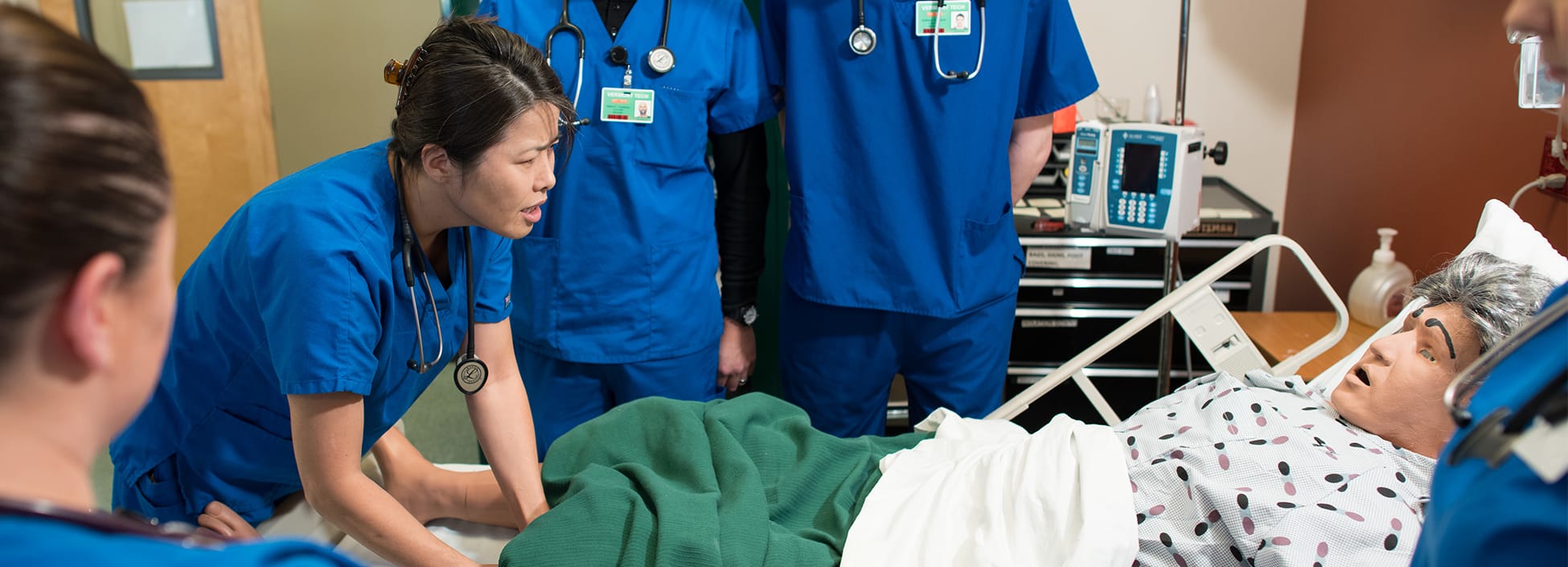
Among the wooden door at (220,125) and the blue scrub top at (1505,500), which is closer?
the blue scrub top at (1505,500)

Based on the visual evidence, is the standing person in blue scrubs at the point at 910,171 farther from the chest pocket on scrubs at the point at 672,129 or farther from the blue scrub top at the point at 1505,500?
the blue scrub top at the point at 1505,500

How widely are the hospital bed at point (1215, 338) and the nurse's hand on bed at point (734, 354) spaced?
560 millimetres

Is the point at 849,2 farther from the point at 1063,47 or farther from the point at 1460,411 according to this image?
the point at 1460,411

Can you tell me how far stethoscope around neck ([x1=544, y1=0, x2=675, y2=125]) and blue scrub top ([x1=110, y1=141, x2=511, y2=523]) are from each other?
442 millimetres

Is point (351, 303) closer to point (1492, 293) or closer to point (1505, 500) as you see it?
point (1505, 500)

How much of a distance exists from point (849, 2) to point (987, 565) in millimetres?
1081

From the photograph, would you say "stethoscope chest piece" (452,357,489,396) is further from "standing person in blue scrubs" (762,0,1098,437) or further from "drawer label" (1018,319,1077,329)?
"drawer label" (1018,319,1077,329)

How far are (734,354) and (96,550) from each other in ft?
5.69

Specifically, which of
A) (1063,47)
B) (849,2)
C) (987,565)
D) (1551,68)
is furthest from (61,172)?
(1063,47)

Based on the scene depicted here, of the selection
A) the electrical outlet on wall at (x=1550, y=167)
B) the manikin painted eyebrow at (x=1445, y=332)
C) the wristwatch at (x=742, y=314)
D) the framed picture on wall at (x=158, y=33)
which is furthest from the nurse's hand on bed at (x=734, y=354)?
the framed picture on wall at (x=158, y=33)

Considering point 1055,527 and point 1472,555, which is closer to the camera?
point 1472,555

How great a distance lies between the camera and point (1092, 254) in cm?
270

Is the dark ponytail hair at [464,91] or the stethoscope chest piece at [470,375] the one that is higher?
the dark ponytail hair at [464,91]

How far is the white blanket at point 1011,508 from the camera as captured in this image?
1385 mm
